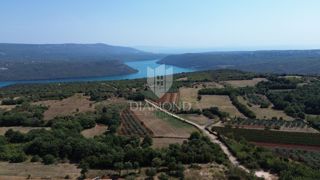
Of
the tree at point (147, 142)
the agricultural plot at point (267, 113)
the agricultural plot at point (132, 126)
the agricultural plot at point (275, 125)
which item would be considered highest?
the tree at point (147, 142)

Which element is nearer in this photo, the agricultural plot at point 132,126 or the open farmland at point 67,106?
the agricultural plot at point 132,126

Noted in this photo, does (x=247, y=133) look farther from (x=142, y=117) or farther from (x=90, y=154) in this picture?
(x=90, y=154)

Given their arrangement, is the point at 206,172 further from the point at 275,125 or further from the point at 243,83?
the point at 243,83

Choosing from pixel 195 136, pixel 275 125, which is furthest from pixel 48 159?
pixel 275 125

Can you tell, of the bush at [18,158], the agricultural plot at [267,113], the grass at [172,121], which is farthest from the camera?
the agricultural plot at [267,113]

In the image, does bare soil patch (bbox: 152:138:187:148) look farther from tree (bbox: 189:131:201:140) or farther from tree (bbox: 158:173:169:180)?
tree (bbox: 158:173:169:180)

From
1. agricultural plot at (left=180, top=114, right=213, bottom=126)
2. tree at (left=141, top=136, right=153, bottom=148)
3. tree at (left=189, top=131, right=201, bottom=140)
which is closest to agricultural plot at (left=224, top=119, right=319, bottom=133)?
agricultural plot at (left=180, top=114, right=213, bottom=126)

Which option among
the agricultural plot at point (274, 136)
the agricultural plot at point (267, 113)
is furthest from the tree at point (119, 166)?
the agricultural plot at point (267, 113)

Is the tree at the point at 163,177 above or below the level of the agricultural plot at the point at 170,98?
above

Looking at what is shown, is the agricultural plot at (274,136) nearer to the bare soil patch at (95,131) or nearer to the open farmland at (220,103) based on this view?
the open farmland at (220,103)
